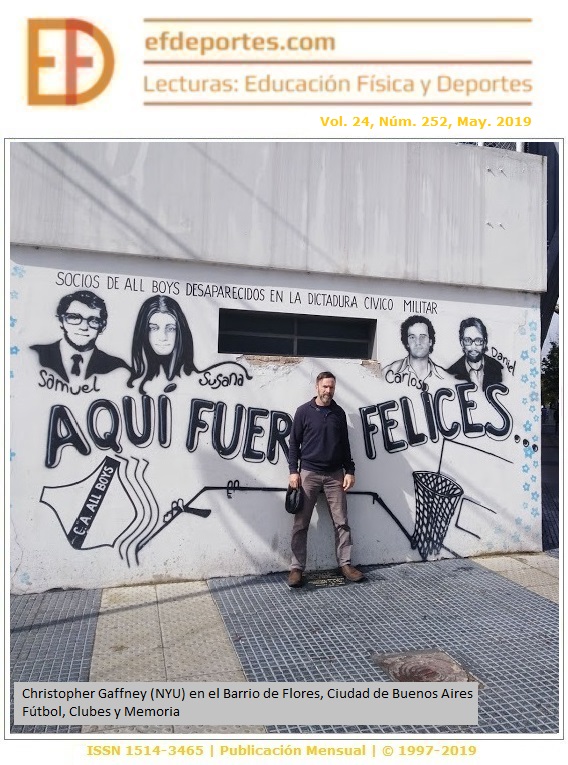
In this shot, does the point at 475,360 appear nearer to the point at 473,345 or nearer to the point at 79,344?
the point at 473,345

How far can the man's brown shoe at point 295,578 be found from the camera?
4.64 metres

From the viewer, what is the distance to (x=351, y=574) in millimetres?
4773

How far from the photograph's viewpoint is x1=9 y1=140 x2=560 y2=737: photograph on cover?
165 inches

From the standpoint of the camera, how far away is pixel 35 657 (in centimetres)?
350

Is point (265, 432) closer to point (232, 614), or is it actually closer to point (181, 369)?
point (181, 369)

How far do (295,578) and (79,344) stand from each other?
2699 mm

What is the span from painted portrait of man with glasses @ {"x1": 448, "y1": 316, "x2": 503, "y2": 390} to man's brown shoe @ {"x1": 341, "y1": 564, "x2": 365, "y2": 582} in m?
2.20

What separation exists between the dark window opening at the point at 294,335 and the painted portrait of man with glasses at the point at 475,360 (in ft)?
3.21
